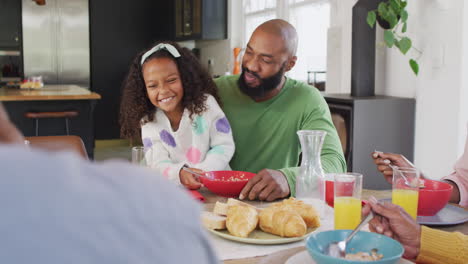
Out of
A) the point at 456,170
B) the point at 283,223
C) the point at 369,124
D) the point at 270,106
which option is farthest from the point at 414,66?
the point at 283,223

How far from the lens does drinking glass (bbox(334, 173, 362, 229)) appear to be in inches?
44.1

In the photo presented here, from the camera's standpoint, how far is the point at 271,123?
2.08m

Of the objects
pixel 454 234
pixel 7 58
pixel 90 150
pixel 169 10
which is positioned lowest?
pixel 90 150

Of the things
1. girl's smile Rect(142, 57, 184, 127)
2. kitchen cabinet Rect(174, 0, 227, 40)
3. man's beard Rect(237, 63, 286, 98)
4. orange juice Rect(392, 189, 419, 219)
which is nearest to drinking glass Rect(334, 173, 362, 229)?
orange juice Rect(392, 189, 419, 219)

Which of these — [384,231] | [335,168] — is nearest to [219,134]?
[335,168]

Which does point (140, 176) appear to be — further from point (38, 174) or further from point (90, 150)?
point (90, 150)

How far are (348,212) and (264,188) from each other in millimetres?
375

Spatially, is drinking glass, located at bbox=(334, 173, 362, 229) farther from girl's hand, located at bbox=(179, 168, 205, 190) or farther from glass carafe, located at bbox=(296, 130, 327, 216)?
girl's hand, located at bbox=(179, 168, 205, 190)

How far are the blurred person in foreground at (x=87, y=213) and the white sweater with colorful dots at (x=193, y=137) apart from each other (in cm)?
153

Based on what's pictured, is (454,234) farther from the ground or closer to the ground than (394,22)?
closer to the ground

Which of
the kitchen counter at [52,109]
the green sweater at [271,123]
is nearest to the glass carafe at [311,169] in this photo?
the green sweater at [271,123]

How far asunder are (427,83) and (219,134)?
164 cm

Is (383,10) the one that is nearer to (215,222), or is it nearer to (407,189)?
(407,189)

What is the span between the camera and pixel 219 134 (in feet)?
6.38
